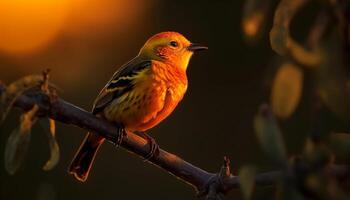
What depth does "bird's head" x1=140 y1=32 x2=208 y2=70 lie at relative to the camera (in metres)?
5.52

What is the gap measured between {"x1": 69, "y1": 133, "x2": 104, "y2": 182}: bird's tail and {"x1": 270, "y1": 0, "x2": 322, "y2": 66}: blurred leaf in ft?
9.89

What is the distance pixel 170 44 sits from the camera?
5.77 meters

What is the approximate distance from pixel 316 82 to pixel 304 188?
0.69 ft

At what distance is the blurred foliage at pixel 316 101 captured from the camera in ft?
4.71

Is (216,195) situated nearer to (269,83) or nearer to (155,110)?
(269,83)

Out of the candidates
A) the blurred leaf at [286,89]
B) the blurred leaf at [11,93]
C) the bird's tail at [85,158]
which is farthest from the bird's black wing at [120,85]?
the blurred leaf at [286,89]

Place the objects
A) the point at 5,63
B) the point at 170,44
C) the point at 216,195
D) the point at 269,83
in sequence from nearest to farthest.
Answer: the point at 269,83 < the point at 216,195 < the point at 170,44 < the point at 5,63

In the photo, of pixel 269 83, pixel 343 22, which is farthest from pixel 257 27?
pixel 343 22

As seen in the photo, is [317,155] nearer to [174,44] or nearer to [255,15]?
[255,15]

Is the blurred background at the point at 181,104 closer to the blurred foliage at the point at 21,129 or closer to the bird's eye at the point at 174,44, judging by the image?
the bird's eye at the point at 174,44

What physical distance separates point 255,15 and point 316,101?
0.80 ft

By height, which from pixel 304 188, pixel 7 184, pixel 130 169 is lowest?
pixel 304 188

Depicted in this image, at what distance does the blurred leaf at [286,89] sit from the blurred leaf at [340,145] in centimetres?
10

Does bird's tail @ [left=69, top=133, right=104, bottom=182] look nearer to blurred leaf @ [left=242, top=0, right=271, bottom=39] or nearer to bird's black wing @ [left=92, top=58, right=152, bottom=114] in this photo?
bird's black wing @ [left=92, top=58, right=152, bottom=114]
